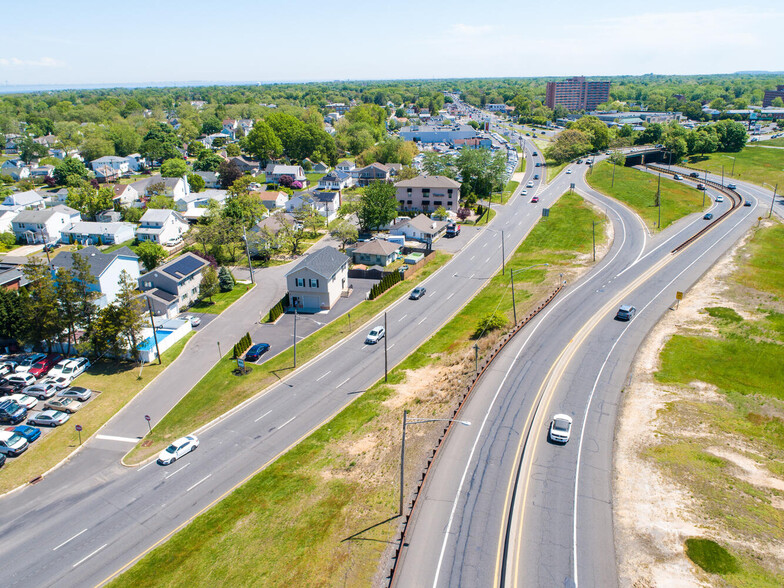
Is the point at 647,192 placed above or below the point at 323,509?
above

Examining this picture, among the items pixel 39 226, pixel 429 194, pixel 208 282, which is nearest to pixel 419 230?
pixel 429 194

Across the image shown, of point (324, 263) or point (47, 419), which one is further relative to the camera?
point (324, 263)

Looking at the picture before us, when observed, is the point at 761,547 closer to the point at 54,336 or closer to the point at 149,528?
the point at 149,528

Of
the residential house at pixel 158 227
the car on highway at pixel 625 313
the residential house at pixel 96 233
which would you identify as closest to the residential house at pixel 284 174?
the residential house at pixel 158 227

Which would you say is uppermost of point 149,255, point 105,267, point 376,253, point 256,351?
A: point 105,267

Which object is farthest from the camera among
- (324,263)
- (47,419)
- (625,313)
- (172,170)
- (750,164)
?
(750,164)

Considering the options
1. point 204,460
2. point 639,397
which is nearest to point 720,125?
point 639,397

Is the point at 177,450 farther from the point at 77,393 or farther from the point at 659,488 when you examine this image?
the point at 659,488
